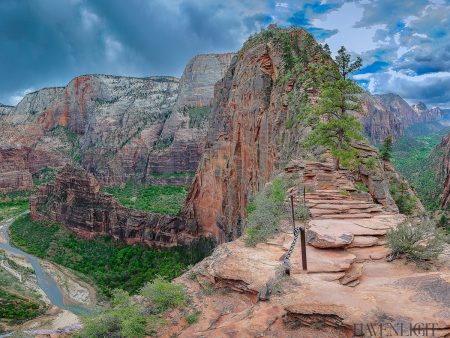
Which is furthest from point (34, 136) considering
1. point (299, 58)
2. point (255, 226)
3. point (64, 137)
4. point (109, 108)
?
point (255, 226)

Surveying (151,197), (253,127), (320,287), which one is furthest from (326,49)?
(151,197)

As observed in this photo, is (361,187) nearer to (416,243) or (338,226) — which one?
(338,226)

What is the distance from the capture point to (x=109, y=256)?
2630 inches

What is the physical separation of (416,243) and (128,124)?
143 meters

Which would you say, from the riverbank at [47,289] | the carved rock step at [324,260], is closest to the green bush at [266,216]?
the carved rock step at [324,260]

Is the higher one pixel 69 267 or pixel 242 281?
pixel 242 281

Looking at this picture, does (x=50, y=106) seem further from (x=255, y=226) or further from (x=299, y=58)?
(x=255, y=226)

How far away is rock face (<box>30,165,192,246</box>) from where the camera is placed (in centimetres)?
6706

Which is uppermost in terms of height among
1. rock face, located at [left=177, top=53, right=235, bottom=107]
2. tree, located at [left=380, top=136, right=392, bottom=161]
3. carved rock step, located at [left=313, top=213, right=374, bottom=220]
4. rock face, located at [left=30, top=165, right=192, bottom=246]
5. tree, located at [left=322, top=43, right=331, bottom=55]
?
rock face, located at [left=177, top=53, right=235, bottom=107]

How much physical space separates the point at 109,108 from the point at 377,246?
159 metres

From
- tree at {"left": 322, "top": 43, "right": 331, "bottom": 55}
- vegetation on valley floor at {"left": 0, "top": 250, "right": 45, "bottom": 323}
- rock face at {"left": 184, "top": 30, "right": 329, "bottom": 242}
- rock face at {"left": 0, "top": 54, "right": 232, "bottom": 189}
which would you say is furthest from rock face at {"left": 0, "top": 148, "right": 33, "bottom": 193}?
tree at {"left": 322, "top": 43, "right": 331, "bottom": 55}

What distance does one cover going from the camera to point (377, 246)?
15.8 meters

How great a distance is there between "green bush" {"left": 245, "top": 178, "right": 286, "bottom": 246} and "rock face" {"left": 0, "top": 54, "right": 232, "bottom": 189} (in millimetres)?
95108

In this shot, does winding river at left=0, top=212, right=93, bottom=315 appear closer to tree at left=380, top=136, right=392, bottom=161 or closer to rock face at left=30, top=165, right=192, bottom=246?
rock face at left=30, top=165, right=192, bottom=246
